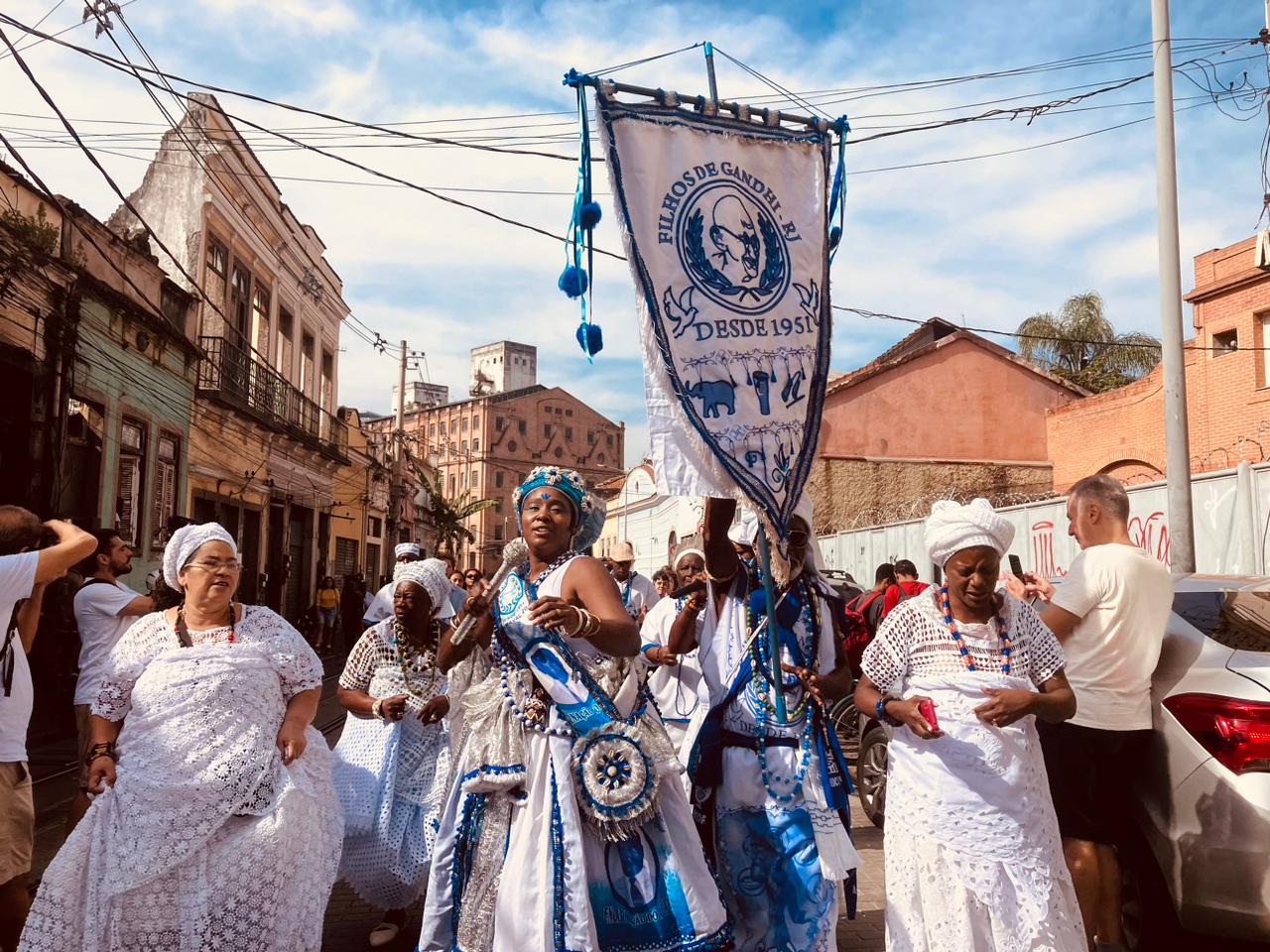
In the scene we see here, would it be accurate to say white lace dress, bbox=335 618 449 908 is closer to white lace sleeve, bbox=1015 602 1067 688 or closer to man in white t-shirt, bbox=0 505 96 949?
man in white t-shirt, bbox=0 505 96 949

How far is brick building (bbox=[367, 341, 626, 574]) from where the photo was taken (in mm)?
81062

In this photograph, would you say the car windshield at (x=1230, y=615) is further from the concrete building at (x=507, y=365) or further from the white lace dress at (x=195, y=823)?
the concrete building at (x=507, y=365)

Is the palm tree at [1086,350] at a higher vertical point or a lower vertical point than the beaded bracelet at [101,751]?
higher

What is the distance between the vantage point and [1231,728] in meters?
4.07

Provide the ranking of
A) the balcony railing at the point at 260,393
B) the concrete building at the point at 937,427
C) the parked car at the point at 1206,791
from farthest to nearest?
the concrete building at the point at 937,427, the balcony railing at the point at 260,393, the parked car at the point at 1206,791

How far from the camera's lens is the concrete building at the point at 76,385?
1234cm

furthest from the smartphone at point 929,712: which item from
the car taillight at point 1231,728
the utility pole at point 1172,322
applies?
the utility pole at point 1172,322

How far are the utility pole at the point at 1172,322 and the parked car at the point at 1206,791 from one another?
5195 millimetres

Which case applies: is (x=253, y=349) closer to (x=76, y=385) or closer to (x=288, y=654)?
(x=76, y=385)

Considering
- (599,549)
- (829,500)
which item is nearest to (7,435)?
(829,500)

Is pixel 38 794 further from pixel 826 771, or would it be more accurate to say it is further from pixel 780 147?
pixel 780 147

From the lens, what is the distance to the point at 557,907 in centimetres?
350

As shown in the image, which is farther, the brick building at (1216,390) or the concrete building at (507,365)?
the concrete building at (507,365)

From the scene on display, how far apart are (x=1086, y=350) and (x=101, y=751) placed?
33.9 metres
